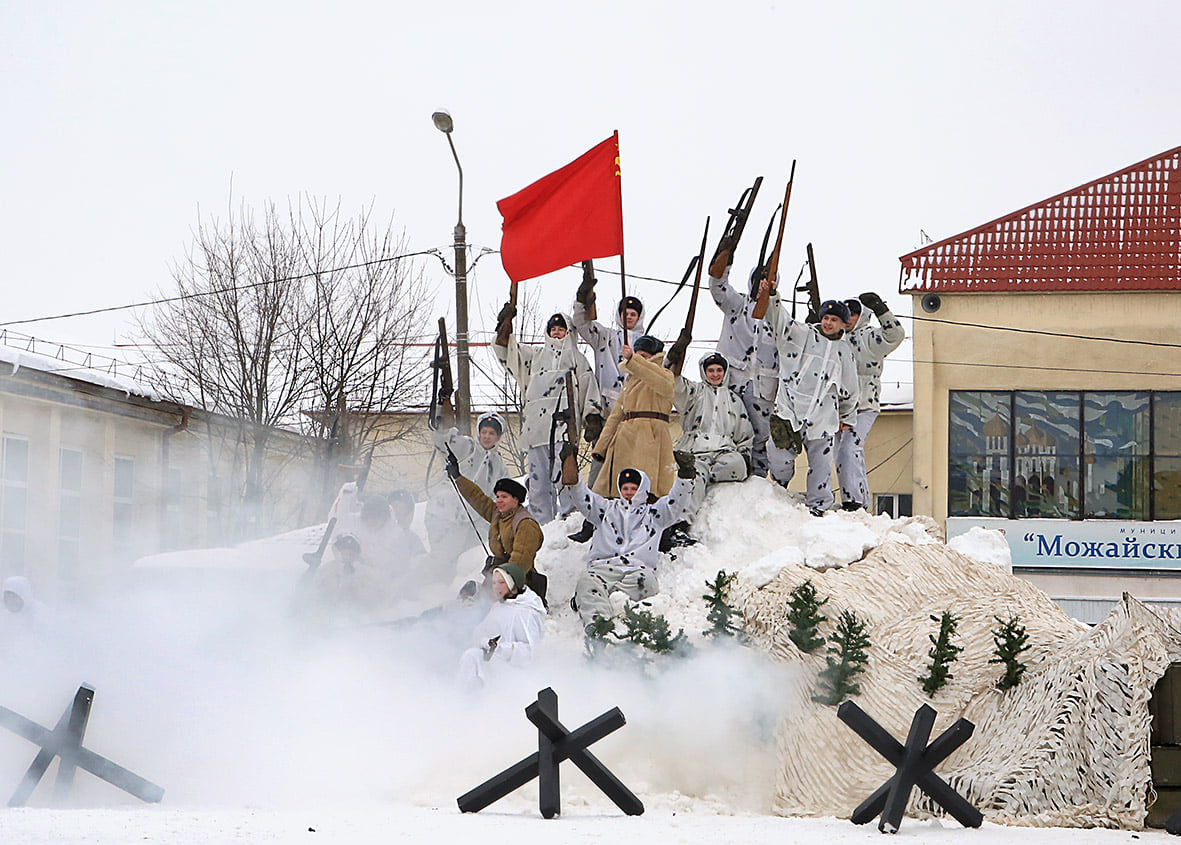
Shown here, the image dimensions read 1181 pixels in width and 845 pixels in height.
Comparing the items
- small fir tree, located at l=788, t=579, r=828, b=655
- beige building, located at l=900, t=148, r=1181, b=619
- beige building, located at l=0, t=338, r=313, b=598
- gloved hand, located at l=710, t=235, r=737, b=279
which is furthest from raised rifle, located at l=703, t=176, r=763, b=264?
beige building, located at l=900, t=148, r=1181, b=619

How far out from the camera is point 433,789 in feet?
24.7

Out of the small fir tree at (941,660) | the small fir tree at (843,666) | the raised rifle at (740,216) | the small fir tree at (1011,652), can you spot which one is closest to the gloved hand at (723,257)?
the raised rifle at (740,216)

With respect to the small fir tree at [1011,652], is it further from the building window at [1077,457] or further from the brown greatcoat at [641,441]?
the building window at [1077,457]

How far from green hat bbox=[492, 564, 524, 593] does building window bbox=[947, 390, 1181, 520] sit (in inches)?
474

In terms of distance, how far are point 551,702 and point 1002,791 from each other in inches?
86.9

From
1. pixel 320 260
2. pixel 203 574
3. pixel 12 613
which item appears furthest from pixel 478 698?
pixel 320 260

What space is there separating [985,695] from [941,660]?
1.08 feet

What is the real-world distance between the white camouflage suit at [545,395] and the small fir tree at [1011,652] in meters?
4.24

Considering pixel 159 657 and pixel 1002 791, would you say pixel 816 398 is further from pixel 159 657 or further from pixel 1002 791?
pixel 159 657

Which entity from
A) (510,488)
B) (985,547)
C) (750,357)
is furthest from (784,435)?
(510,488)

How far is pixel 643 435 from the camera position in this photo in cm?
985

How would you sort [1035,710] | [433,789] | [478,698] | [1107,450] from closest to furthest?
[1035,710] < [433,789] < [478,698] < [1107,450]

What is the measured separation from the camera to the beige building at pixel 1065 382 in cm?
1853

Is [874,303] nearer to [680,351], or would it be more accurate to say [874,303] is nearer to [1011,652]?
[680,351]
